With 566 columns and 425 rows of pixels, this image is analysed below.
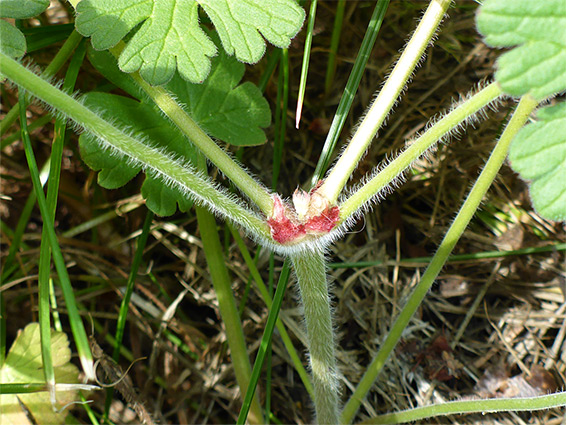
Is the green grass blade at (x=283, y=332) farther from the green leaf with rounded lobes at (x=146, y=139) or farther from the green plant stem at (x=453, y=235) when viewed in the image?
the green leaf with rounded lobes at (x=146, y=139)

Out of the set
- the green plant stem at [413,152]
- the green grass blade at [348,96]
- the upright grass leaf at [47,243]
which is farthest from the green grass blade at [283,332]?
the green plant stem at [413,152]

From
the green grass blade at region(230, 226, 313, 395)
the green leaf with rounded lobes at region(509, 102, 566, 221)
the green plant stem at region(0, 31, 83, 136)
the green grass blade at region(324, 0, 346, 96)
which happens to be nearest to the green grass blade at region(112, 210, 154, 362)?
the green grass blade at region(230, 226, 313, 395)

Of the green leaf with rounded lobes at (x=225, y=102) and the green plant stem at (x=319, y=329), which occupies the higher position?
the green leaf with rounded lobes at (x=225, y=102)

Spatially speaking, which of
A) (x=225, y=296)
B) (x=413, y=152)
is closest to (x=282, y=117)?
(x=225, y=296)

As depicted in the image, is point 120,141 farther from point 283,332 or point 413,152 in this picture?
point 283,332

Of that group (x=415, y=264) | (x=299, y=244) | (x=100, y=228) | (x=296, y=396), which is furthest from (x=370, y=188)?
(x=100, y=228)

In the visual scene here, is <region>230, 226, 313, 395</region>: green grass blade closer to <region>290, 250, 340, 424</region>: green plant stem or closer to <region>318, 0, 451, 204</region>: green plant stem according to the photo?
<region>290, 250, 340, 424</region>: green plant stem
